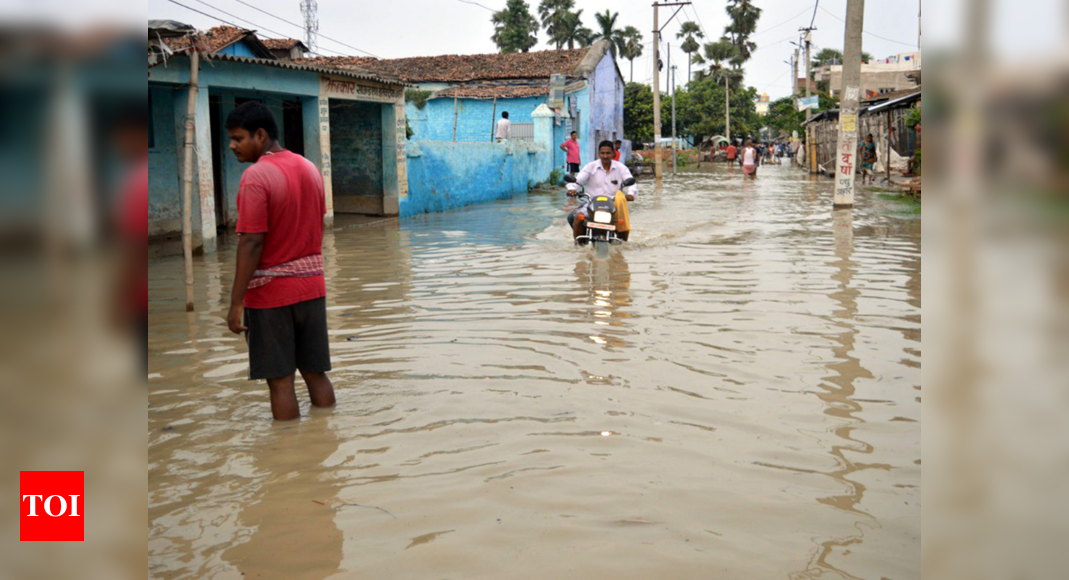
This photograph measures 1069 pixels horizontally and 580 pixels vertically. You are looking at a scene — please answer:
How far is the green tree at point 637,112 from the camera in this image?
5091 cm

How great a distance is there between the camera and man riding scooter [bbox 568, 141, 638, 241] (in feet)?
35.3

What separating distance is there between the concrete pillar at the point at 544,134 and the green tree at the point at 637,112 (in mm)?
23273

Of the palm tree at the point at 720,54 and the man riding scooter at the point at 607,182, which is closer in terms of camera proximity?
the man riding scooter at the point at 607,182

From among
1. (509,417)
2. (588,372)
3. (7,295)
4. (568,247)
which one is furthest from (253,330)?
(568,247)

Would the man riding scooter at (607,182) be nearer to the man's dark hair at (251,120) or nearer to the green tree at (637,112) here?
the man's dark hair at (251,120)

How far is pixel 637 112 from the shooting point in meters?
50.8

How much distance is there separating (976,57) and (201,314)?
25.0ft

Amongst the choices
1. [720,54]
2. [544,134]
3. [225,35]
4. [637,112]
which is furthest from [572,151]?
[720,54]

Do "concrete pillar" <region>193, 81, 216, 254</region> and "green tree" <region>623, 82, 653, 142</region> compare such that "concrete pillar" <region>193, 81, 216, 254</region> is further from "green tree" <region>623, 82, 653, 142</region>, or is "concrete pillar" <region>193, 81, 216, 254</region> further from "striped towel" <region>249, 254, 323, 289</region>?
"green tree" <region>623, 82, 653, 142</region>

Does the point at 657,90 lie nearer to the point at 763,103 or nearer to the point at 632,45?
the point at 632,45

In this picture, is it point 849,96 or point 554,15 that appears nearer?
point 849,96

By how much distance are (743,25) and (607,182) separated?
68256 millimetres

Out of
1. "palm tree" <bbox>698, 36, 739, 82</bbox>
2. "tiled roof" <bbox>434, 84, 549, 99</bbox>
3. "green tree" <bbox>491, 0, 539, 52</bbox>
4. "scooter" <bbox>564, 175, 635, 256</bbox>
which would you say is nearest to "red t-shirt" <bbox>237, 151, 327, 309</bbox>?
"scooter" <bbox>564, 175, 635, 256</bbox>

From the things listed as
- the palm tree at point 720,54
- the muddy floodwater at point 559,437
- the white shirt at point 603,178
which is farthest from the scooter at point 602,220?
the palm tree at point 720,54
